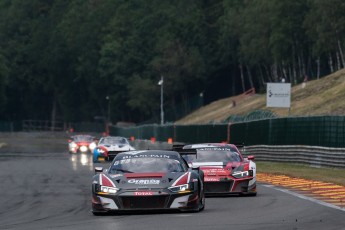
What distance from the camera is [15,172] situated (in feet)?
120

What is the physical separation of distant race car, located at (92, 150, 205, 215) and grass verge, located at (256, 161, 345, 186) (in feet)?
28.4

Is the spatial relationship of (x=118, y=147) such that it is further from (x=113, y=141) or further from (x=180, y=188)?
(x=180, y=188)

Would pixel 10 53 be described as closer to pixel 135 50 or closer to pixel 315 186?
pixel 135 50

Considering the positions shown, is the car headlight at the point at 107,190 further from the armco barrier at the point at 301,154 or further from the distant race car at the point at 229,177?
the armco barrier at the point at 301,154

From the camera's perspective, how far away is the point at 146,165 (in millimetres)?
18750

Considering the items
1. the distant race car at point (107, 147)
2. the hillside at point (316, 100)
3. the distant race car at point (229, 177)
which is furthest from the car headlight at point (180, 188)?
the hillside at point (316, 100)

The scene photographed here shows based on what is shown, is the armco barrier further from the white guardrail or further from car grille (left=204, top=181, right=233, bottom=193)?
car grille (left=204, top=181, right=233, bottom=193)

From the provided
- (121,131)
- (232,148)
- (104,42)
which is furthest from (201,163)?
(104,42)

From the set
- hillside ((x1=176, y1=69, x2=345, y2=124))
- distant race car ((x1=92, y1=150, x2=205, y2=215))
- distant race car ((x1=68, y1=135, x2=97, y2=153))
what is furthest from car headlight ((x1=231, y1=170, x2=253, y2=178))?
distant race car ((x1=68, y1=135, x2=97, y2=153))

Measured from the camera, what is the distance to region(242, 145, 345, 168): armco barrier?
3366 centimetres

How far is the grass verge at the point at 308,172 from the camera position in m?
28.4

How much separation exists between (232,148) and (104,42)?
4453 inches

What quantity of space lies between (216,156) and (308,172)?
995 centimetres

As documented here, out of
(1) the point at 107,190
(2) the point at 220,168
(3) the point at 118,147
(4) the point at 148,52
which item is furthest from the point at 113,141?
(4) the point at 148,52
